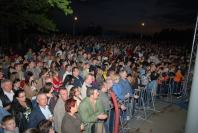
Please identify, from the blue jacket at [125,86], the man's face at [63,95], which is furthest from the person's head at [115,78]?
the man's face at [63,95]

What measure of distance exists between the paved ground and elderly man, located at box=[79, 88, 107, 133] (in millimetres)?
2873

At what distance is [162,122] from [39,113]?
606 centimetres

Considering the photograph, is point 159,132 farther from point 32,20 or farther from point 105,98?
point 32,20

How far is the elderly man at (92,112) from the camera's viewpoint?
6.82 m

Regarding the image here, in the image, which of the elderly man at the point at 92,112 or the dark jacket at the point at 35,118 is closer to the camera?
the dark jacket at the point at 35,118

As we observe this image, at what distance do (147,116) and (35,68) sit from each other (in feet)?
17.6

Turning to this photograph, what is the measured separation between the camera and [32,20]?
16.2 m

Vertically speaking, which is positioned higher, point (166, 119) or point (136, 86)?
point (136, 86)

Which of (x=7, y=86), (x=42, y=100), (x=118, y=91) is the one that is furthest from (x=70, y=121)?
(x=118, y=91)

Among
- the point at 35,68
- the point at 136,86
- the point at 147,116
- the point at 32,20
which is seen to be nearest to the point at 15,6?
the point at 32,20

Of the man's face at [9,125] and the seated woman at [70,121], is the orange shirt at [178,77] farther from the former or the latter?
the man's face at [9,125]

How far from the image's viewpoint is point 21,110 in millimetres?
6809

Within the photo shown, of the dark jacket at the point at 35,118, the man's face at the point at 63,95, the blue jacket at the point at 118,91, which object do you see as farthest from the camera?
the blue jacket at the point at 118,91

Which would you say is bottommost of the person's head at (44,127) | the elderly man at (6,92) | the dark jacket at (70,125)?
the dark jacket at (70,125)
